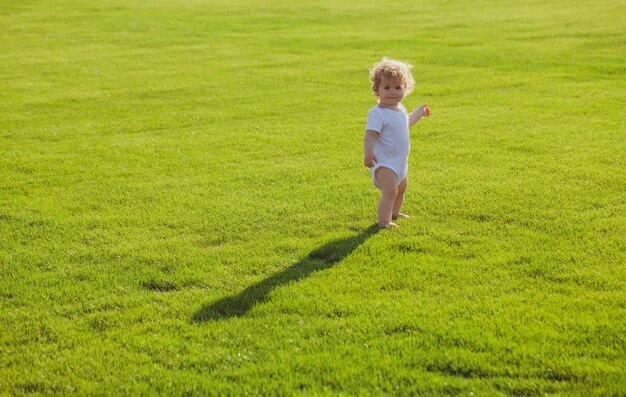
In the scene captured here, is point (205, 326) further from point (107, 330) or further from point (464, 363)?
point (464, 363)

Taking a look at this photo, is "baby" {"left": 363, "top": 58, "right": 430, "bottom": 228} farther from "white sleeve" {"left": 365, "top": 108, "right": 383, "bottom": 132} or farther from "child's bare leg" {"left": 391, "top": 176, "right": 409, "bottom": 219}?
A: "child's bare leg" {"left": 391, "top": 176, "right": 409, "bottom": 219}

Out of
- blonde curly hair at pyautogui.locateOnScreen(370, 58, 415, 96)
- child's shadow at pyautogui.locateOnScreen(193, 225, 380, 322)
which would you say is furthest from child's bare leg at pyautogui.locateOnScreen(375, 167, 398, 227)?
blonde curly hair at pyautogui.locateOnScreen(370, 58, 415, 96)

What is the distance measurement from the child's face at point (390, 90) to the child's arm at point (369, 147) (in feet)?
1.03

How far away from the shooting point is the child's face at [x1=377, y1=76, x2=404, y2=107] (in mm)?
6828

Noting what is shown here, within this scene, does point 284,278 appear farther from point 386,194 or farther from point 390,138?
point 390,138

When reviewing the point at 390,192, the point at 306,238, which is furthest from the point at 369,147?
the point at 306,238

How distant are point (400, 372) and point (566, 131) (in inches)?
254

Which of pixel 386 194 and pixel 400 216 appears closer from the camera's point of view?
pixel 386 194

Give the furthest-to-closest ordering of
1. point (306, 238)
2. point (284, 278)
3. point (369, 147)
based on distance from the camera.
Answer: point (369, 147) → point (306, 238) → point (284, 278)

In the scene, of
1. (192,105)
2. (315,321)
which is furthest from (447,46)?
(315,321)

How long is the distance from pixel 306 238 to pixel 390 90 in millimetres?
1467

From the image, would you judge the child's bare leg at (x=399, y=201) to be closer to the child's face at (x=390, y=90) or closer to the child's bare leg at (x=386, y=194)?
the child's bare leg at (x=386, y=194)

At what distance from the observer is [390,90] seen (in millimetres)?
6867

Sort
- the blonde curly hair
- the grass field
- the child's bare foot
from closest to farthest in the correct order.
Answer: the grass field → the blonde curly hair → the child's bare foot
